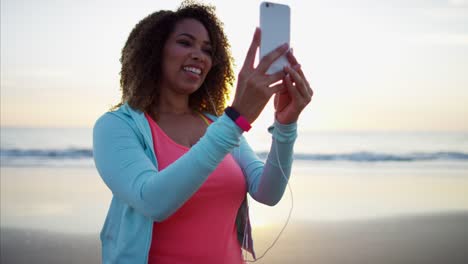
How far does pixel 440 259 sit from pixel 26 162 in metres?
10.7

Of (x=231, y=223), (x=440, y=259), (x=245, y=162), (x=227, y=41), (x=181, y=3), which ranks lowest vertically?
(x=440, y=259)

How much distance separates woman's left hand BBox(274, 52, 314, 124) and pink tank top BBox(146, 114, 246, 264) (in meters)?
0.35

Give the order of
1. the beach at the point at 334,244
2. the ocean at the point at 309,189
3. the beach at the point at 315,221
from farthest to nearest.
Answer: the ocean at the point at 309,189 → the beach at the point at 315,221 → the beach at the point at 334,244

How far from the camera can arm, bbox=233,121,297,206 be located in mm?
1667

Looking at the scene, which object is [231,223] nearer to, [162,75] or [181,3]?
[162,75]

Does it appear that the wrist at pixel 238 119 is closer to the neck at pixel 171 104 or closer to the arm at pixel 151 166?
the arm at pixel 151 166

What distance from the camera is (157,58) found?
6.45ft

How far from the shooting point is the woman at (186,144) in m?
1.35

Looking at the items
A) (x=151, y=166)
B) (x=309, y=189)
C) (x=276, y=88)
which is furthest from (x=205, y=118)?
(x=309, y=189)

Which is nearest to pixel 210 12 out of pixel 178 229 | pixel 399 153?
pixel 178 229

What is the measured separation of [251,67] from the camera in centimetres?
135

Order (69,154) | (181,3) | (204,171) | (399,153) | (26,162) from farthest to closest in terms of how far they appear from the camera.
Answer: (399,153) → (69,154) → (26,162) → (181,3) → (204,171)

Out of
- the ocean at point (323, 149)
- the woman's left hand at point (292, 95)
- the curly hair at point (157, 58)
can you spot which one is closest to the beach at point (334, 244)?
the curly hair at point (157, 58)

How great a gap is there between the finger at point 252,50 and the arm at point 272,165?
0.33 meters
